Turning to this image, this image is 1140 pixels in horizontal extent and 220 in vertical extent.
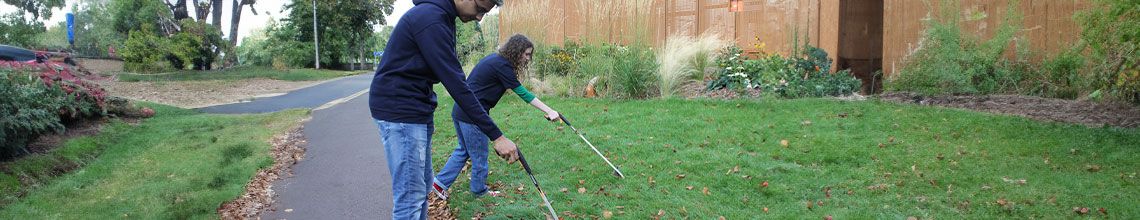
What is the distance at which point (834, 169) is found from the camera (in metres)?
5.00

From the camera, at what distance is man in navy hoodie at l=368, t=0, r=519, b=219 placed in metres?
2.70

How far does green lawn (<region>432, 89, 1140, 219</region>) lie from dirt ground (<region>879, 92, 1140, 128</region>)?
0.42m

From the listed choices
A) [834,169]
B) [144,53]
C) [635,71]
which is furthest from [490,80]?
[144,53]

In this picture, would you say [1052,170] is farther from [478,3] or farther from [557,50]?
[557,50]

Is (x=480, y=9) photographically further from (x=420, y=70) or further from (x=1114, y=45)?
(x=1114, y=45)

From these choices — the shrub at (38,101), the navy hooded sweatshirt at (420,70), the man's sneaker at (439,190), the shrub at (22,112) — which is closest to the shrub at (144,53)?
the shrub at (38,101)

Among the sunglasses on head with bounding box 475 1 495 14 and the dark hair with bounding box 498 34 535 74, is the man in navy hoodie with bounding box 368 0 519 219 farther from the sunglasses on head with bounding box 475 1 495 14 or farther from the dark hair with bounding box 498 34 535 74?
the dark hair with bounding box 498 34 535 74

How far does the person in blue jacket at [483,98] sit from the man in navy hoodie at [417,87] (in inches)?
62.7

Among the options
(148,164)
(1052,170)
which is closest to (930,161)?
(1052,170)

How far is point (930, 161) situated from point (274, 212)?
5267 mm

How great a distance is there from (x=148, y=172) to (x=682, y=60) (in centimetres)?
719

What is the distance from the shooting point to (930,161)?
16.1 ft

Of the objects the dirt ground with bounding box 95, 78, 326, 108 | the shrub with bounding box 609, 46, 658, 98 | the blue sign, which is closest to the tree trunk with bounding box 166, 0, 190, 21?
the blue sign

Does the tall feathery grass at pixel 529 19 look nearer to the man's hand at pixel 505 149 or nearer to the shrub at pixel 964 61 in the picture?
the shrub at pixel 964 61
